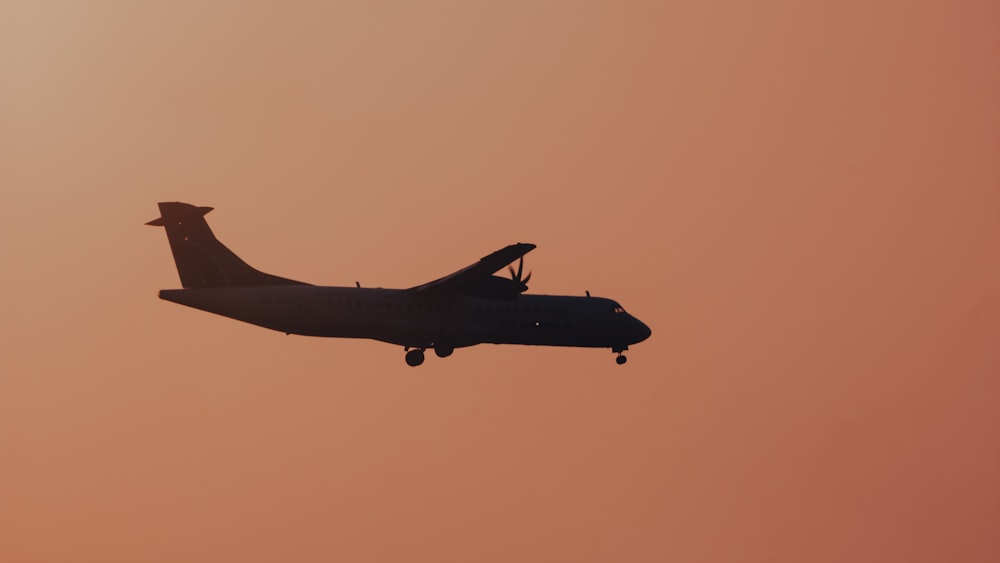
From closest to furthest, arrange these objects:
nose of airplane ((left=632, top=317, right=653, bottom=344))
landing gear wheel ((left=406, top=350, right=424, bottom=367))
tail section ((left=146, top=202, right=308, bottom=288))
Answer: tail section ((left=146, top=202, right=308, bottom=288)) → landing gear wheel ((left=406, top=350, right=424, bottom=367)) → nose of airplane ((left=632, top=317, right=653, bottom=344))

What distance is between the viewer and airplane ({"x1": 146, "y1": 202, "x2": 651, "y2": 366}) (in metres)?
65.1

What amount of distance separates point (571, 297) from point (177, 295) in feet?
62.1

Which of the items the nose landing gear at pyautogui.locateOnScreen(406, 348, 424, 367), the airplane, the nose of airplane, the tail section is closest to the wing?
the airplane

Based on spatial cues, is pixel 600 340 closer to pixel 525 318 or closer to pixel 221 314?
pixel 525 318

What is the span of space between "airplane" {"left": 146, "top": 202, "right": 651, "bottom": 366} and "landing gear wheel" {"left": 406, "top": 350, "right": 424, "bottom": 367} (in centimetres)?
5

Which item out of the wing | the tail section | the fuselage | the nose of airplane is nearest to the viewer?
the fuselage

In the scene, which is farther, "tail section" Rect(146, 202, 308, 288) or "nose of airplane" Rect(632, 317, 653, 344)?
"nose of airplane" Rect(632, 317, 653, 344)

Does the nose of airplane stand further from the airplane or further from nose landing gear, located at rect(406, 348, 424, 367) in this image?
nose landing gear, located at rect(406, 348, 424, 367)

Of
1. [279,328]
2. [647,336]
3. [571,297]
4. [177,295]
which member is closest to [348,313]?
[279,328]

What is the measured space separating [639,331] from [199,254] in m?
21.9

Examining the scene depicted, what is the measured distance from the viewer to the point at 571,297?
72.3m

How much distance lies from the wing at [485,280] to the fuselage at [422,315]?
42cm

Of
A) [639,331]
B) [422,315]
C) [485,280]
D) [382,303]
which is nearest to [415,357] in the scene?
[422,315]

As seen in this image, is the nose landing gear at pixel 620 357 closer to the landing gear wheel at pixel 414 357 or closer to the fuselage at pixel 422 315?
the fuselage at pixel 422 315
